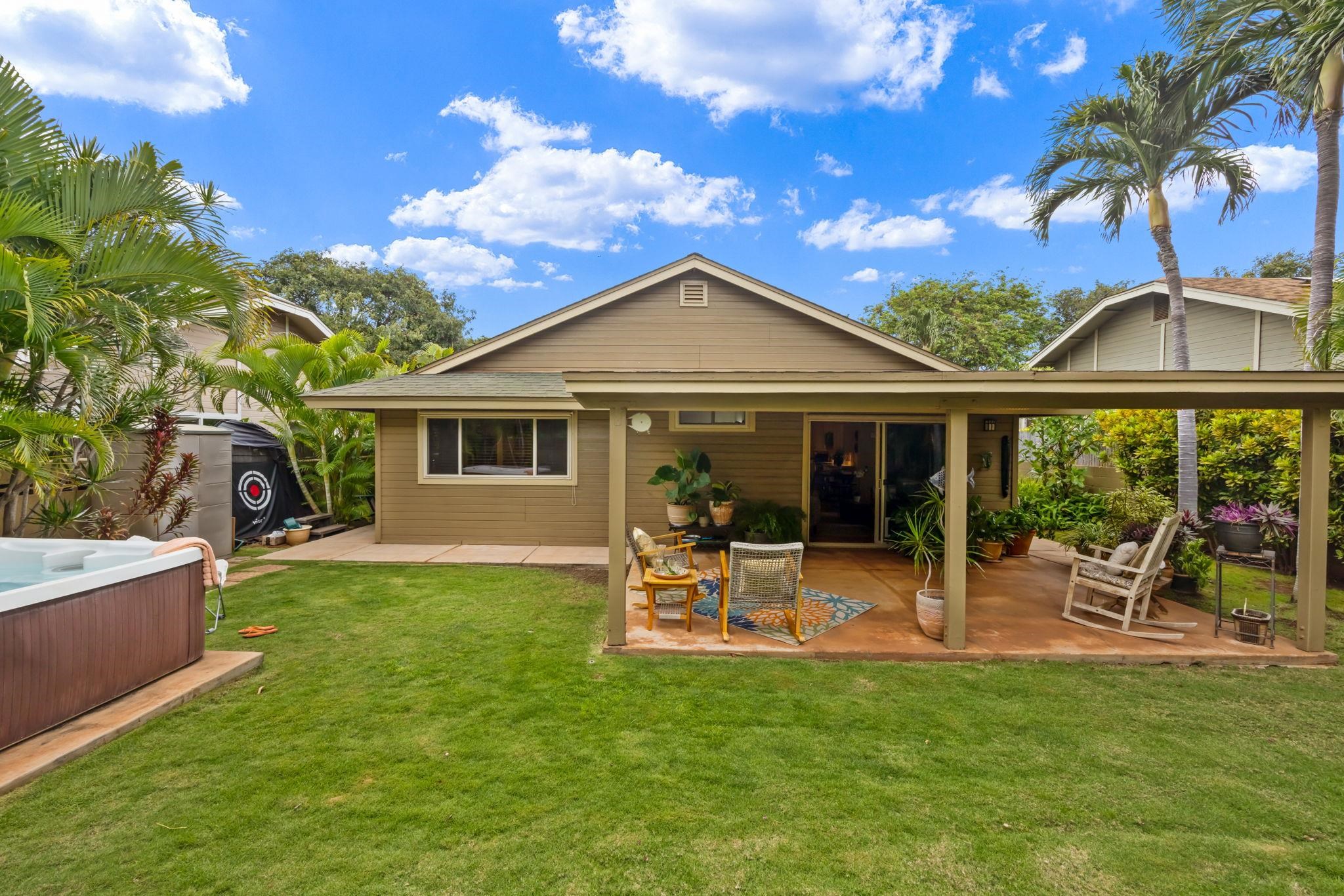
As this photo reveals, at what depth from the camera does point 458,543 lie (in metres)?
8.90

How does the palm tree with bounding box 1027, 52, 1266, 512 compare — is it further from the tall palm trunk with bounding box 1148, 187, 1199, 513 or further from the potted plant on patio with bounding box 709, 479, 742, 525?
the potted plant on patio with bounding box 709, 479, 742, 525

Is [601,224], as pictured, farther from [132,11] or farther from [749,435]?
[749,435]

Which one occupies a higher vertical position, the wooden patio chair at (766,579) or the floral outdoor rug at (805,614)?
the wooden patio chair at (766,579)

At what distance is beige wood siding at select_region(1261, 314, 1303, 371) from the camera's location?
9.27 metres

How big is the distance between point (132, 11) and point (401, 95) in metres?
14.3

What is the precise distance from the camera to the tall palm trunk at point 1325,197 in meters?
6.56

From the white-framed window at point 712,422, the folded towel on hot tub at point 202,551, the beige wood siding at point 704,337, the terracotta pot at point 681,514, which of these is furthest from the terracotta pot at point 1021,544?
the folded towel on hot tub at point 202,551

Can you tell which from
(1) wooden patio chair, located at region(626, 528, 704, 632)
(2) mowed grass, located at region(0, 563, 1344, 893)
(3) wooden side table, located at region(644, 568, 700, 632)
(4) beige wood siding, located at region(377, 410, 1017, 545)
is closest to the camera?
(2) mowed grass, located at region(0, 563, 1344, 893)

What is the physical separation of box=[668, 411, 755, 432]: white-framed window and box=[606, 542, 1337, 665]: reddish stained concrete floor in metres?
3.03

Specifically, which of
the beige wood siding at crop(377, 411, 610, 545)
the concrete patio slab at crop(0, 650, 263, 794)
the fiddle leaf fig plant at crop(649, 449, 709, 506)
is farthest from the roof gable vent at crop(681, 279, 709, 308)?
the concrete patio slab at crop(0, 650, 263, 794)

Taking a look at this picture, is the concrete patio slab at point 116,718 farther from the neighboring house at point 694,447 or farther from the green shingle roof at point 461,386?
the neighboring house at point 694,447

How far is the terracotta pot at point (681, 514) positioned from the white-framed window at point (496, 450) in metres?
1.61

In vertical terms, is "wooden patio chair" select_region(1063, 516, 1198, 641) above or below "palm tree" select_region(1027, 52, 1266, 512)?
below

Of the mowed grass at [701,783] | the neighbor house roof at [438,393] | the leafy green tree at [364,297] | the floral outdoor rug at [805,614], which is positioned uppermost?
the leafy green tree at [364,297]
